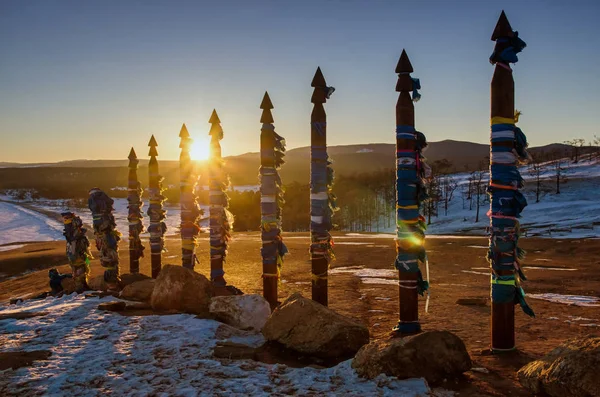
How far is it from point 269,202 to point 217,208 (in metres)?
3.10

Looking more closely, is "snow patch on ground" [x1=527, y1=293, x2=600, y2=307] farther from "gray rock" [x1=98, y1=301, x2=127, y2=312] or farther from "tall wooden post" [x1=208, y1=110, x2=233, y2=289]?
"gray rock" [x1=98, y1=301, x2=127, y2=312]

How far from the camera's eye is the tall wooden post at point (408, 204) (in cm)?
795

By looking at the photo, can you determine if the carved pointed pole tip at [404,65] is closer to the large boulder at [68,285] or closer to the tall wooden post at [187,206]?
the tall wooden post at [187,206]

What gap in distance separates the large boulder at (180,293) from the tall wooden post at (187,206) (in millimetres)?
4687

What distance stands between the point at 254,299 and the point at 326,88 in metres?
5.15

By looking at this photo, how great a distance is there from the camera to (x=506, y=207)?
23.2 ft

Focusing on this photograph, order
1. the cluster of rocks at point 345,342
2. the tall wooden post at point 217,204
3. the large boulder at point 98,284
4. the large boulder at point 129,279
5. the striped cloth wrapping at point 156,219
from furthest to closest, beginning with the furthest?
the striped cloth wrapping at point 156,219 → the tall wooden post at point 217,204 → the large boulder at point 129,279 → the large boulder at point 98,284 → the cluster of rocks at point 345,342

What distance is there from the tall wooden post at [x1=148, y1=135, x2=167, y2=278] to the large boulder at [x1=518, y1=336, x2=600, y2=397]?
1397cm

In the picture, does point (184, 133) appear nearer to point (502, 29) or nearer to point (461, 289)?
point (461, 289)

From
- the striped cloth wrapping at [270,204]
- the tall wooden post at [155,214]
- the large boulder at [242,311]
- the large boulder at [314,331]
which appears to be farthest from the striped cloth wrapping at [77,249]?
the large boulder at [314,331]

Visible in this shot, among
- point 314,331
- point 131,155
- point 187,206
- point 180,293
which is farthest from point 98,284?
point 314,331

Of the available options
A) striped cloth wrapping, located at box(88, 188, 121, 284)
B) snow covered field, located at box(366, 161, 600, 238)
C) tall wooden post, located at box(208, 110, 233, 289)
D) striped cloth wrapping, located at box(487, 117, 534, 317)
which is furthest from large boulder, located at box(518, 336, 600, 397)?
snow covered field, located at box(366, 161, 600, 238)

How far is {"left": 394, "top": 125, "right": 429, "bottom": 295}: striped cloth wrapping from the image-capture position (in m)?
7.96

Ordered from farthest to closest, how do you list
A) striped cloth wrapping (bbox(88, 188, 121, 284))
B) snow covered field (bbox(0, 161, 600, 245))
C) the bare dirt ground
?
snow covered field (bbox(0, 161, 600, 245)), striped cloth wrapping (bbox(88, 188, 121, 284)), the bare dirt ground
